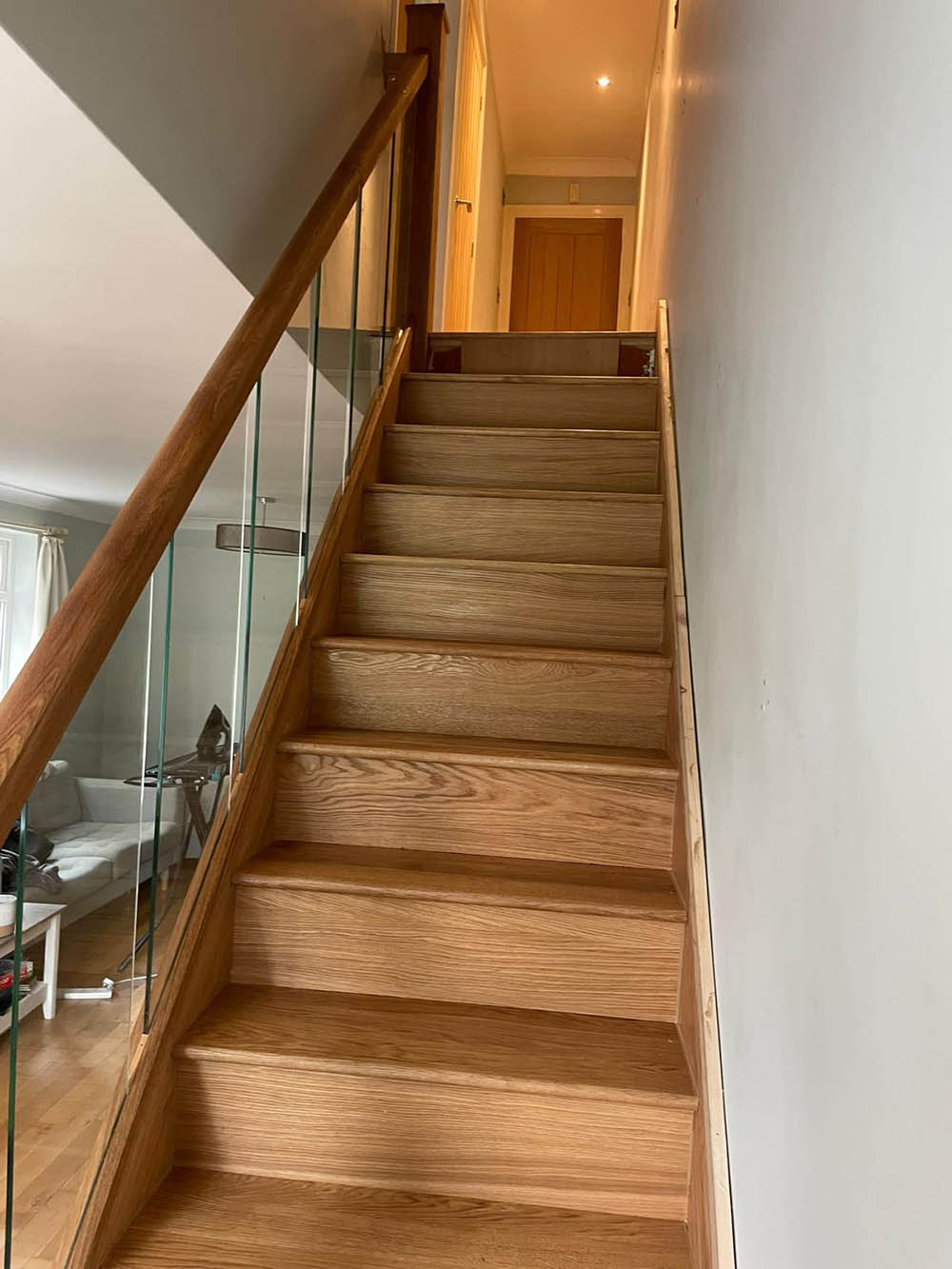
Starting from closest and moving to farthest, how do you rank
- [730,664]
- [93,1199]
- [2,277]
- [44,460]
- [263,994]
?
[93,1199], [730,664], [263,994], [2,277], [44,460]

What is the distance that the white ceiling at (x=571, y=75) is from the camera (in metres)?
6.08

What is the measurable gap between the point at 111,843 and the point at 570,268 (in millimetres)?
7625

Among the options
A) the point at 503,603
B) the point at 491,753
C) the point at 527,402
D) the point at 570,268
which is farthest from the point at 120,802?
the point at 570,268

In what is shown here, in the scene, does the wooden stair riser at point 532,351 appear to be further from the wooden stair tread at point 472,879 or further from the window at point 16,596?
the window at point 16,596

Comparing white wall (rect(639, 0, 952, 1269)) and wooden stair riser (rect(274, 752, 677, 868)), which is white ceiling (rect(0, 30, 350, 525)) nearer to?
wooden stair riser (rect(274, 752, 677, 868))

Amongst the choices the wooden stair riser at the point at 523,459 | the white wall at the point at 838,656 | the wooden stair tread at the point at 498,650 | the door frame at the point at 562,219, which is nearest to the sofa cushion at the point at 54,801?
the white wall at the point at 838,656

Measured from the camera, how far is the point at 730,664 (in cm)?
138

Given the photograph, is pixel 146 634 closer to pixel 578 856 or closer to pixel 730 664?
pixel 730 664

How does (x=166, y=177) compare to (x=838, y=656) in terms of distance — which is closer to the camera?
(x=838, y=656)

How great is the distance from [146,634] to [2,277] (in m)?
1.07

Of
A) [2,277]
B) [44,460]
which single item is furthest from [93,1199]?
[44,460]

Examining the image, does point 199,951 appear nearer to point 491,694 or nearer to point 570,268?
point 491,694

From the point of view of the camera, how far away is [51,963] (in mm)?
1054

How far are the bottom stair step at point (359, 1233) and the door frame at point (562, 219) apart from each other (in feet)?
23.8
